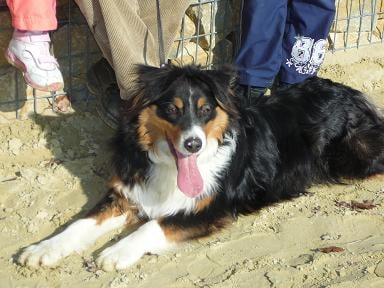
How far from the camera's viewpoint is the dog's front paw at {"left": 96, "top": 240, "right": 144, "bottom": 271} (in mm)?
3658

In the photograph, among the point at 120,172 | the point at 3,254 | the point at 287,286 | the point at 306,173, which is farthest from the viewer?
the point at 306,173

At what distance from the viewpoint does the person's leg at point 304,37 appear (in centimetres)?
509

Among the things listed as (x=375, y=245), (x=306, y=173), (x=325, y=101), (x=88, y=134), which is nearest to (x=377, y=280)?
(x=375, y=245)

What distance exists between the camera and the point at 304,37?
5.19 metres

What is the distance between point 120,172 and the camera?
13.5 feet

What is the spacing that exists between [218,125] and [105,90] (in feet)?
3.59

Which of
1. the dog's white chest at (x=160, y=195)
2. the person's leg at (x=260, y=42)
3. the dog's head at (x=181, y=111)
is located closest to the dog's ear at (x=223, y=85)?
the dog's head at (x=181, y=111)

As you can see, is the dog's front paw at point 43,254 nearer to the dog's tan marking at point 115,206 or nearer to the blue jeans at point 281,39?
the dog's tan marking at point 115,206

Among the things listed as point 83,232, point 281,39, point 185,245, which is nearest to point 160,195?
point 185,245

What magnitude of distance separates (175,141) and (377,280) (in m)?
1.28

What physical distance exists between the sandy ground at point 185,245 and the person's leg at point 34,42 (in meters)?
0.69

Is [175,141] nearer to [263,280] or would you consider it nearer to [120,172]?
[120,172]

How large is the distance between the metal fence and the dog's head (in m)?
1.16

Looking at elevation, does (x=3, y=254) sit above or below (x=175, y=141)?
below
